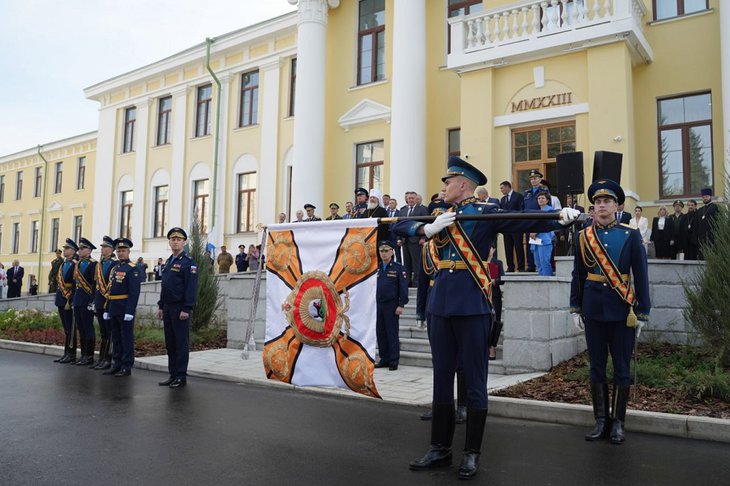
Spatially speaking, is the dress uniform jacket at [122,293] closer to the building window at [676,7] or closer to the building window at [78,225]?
the building window at [676,7]

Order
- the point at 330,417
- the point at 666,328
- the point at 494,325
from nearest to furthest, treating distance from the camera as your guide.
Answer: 1. the point at 494,325
2. the point at 330,417
3. the point at 666,328

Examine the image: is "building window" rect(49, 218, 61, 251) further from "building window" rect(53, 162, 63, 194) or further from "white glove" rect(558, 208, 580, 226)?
"white glove" rect(558, 208, 580, 226)

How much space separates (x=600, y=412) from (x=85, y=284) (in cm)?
899

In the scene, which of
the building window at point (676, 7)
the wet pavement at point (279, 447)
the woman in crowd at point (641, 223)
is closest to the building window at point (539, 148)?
the woman in crowd at point (641, 223)

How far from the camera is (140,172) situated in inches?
1182

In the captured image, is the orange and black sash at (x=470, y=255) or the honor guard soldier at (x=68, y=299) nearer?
the orange and black sash at (x=470, y=255)

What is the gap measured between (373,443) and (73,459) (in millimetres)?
2430

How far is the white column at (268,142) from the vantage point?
80.4ft

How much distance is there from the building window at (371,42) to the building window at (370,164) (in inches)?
89.0

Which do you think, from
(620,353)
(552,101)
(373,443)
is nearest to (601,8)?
(552,101)

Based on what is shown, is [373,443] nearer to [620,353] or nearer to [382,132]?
[620,353]

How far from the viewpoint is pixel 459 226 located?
4.76 m

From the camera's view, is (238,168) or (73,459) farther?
(238,168)

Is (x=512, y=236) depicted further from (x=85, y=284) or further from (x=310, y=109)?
(x=310, y=109)
